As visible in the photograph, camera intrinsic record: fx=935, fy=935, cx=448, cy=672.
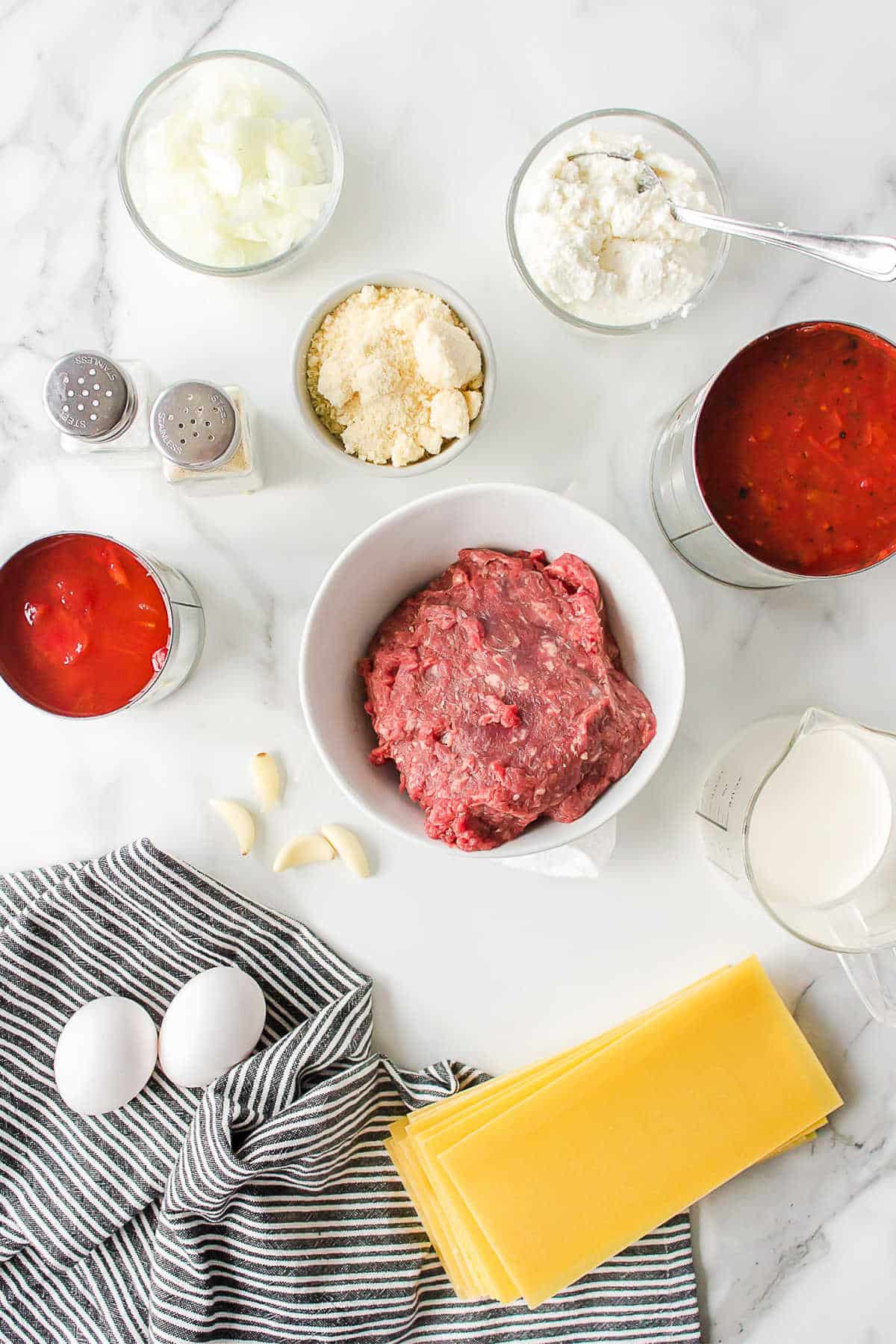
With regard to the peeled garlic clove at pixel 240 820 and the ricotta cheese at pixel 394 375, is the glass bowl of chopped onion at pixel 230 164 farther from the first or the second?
the peeled garlic clove at pixel 240 820

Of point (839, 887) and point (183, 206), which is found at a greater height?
point (183, 206)

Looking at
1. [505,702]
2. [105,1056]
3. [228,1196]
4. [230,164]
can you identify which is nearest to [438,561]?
[505,702]

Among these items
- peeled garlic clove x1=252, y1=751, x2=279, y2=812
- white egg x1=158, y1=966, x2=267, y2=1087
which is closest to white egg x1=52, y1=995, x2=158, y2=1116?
white egg x1=158, y1=966, x2=267, y2=1087

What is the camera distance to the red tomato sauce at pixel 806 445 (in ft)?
4.61

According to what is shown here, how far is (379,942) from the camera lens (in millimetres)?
1694

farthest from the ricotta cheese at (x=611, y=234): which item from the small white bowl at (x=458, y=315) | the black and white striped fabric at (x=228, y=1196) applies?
the black and white striped fabric at (x=228, y=1196)

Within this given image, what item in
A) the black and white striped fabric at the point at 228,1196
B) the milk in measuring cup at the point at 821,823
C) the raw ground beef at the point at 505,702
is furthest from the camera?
the black and white striped fabric at the point at 228,1196

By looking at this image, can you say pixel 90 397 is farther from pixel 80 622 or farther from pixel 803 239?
pixel 803 239

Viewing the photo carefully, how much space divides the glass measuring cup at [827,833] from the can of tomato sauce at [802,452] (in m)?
0.27

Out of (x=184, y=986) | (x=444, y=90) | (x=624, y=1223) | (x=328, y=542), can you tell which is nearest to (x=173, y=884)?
(x=184, y=986)

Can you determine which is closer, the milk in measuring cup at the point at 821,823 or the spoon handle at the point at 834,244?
→ the spoon handle at the point at 834,244

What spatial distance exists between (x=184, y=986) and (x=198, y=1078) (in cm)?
15

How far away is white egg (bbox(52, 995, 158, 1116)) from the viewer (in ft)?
5.16

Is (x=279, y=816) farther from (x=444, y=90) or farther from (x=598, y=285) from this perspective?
(x=444, y=90)
